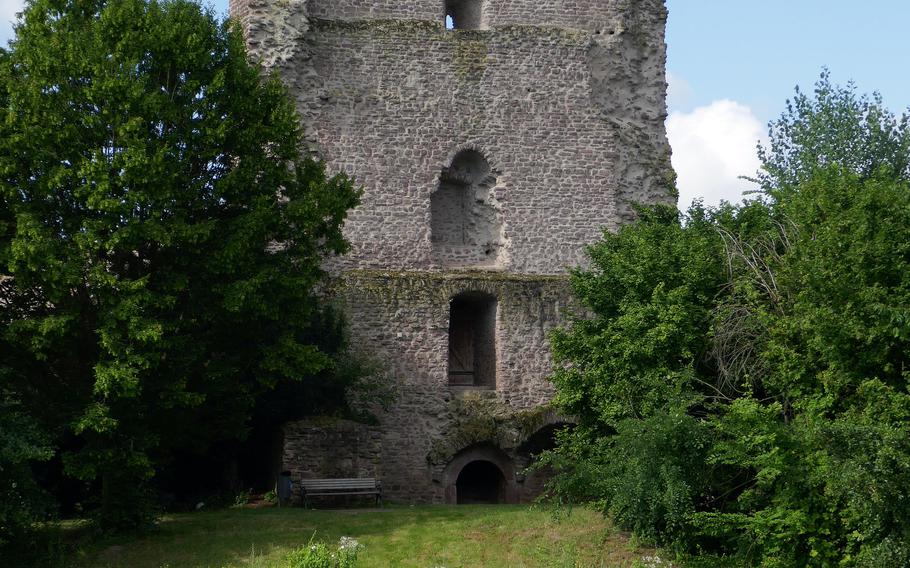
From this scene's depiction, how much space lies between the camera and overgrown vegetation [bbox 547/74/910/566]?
17.5 m

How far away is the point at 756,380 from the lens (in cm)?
2006

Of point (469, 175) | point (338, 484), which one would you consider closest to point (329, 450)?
point (338, 484)

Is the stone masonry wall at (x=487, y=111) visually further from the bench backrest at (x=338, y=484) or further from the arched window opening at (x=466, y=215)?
the bench backrest at (x=338, y=484)

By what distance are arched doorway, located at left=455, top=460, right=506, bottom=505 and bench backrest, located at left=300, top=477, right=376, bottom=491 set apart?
4.03 metres

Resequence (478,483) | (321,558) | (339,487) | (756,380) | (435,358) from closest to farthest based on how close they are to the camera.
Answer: (321,558), (756,380), (339,487), (435,358), (478,483)

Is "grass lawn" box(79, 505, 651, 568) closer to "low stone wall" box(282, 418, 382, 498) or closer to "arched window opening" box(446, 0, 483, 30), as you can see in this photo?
"low stone wall" box(282, 418, 382, 498)

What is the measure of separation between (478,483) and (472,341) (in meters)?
3.41

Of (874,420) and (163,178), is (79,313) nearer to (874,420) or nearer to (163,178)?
(163,178)

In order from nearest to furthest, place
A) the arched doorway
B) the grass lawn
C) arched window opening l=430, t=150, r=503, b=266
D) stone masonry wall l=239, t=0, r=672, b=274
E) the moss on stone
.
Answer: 1. the grass lawn
2. the moss on stone
3. the arched doorway
4. stone masonry wall l=239, t=0, r=672, b=274
5. arched window opening l=430, t=150, r=503, b=266

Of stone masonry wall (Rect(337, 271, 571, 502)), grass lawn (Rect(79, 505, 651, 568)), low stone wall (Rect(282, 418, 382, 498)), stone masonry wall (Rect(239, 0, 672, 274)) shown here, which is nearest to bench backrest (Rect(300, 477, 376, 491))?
low stone wall (Rect(282, 418, 382, 498))

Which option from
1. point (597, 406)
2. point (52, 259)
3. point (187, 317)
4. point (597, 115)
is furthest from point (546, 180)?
point (52, 259)

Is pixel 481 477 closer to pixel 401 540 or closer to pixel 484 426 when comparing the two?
pixel 484 426

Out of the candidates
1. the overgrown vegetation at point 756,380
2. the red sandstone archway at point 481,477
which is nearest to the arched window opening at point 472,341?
the red sandstone archway at point 481,477

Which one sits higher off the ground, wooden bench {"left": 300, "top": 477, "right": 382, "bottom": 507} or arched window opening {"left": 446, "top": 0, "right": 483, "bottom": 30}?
arched window opening {"left": 446, "top": 0, "right": 483, "bottom": 30}
